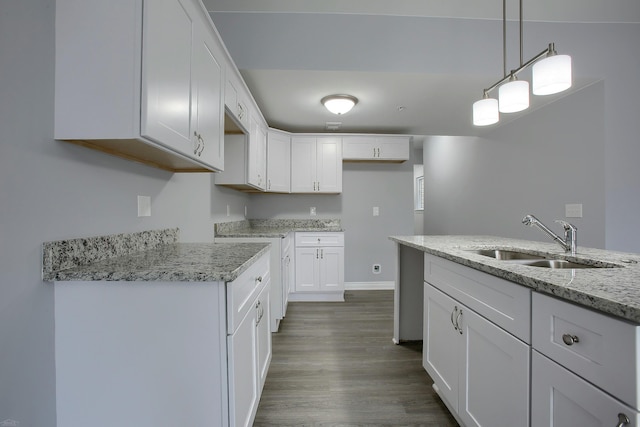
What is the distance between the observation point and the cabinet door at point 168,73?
896 mm

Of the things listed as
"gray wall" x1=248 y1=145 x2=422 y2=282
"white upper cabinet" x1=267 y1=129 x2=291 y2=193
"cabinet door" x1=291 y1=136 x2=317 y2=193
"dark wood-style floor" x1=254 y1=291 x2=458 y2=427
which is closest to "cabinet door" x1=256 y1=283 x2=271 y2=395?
"dark wood-style floor" x1=254 y1=291 x2=458 y2=427

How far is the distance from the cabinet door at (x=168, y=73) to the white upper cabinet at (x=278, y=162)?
2128mm

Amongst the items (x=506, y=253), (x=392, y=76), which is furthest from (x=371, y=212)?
(x=506, y=253)

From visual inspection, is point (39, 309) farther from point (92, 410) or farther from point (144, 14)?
point (144, 14)

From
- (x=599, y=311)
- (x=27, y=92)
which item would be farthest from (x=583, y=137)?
(x=27, y=92)

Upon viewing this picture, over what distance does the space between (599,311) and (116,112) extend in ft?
4.93

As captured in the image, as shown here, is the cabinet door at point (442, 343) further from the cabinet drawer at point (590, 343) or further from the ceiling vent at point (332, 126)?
the ceiling vent at point (332, 126)

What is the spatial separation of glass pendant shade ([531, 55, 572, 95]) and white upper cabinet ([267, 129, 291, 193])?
2637mm

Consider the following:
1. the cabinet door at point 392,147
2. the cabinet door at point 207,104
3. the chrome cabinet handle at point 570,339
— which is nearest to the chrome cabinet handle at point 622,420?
the chrome cabinet handle at point 570,339

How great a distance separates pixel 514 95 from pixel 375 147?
225cm

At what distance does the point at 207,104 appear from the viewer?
1390mm

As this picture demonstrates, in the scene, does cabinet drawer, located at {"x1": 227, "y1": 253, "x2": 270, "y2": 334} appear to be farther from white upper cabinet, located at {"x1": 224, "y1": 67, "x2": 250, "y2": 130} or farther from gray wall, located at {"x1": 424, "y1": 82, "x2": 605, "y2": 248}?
gray wall, located at {"x1": 424, "y1": 82, "x2": 605, "y2": 248}

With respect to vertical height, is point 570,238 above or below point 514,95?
Answer: below

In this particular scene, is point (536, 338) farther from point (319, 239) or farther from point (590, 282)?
point (319, 239)
